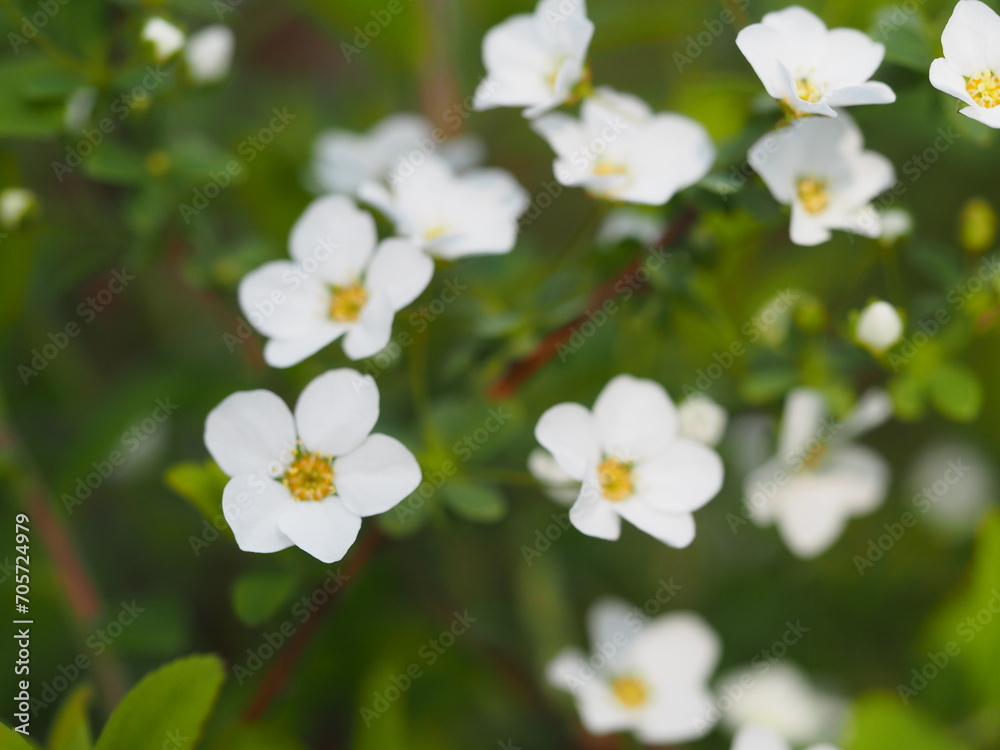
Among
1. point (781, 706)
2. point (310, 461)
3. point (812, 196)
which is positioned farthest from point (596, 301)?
point (781, 706)

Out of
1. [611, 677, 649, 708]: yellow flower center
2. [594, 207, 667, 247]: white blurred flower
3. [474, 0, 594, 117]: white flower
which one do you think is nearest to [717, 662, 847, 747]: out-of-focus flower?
[611, 677, 649, 708]: yellow flower center

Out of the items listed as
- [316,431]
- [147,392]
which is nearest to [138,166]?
[147,392]

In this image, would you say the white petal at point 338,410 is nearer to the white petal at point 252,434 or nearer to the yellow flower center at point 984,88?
the white petal at point 252,434

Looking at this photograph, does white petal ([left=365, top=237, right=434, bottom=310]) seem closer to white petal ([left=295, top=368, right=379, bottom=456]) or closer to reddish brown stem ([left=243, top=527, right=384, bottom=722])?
white petal ([left=295, top=368, right=379, bottom=456])

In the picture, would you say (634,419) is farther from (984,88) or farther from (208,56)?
(208,56)

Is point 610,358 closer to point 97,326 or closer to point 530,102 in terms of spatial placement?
point 530,102

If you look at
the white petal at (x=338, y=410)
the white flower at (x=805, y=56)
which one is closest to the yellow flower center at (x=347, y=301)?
the white petal at (x=338, y=410)
